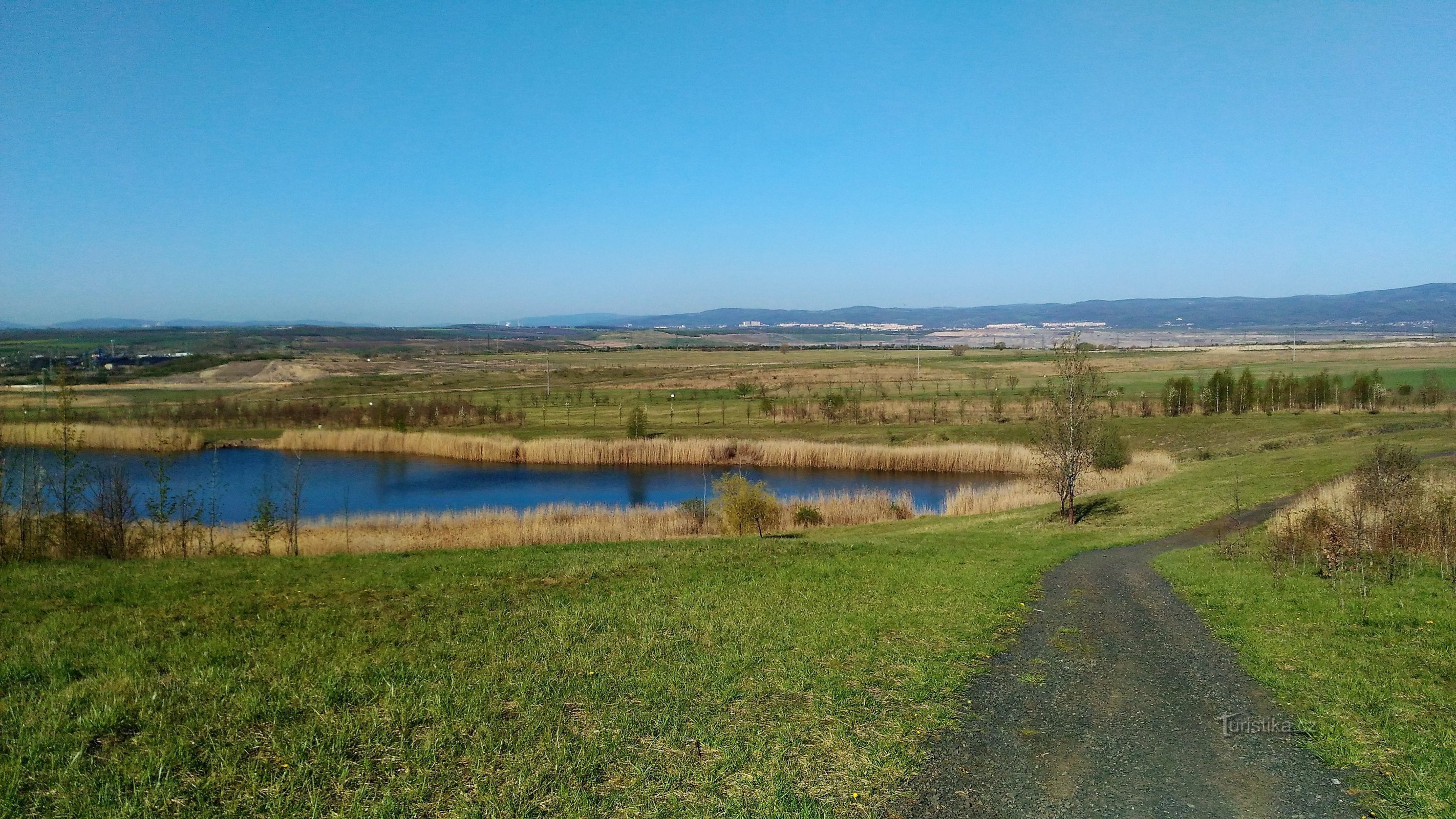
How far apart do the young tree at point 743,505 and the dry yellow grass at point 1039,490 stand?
26.7 ft

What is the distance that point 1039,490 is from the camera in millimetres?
32219

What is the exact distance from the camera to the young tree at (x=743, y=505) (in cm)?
2614

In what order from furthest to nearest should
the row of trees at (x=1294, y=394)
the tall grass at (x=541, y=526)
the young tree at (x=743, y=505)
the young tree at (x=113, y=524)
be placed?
the row of trees at (x=1294, y=394) < the young tree at (x=743, y=505) < the tall grass at (x=541, y=526) < the young tree at (x=113, y=524)

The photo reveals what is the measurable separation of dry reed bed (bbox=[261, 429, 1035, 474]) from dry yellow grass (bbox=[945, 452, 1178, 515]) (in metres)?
8.44

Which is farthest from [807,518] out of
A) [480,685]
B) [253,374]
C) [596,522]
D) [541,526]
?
[253,374]

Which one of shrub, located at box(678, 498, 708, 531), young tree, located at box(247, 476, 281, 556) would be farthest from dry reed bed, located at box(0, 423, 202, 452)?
shrub, located at box(678, 498, 708, 531)

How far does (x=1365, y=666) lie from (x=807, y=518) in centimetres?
2220

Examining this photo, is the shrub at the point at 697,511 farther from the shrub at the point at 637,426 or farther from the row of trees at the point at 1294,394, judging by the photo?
the row of trees at the point at 1294,394

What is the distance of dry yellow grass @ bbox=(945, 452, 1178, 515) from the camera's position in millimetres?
31141

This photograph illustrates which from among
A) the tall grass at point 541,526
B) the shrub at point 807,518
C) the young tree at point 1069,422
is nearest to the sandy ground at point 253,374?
the tall grass at point 541,526

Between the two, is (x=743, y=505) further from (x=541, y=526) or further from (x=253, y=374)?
(x=253, y=374)

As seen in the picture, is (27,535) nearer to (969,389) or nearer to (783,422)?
(783,422)

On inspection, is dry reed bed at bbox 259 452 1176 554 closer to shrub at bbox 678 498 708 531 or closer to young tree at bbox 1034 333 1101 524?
shrub at bbox 678 498 708 531

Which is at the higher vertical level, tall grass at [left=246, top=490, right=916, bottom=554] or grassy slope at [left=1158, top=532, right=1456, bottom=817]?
grassy slope at [left=1158, top=532, right=1456, bottom=817]
